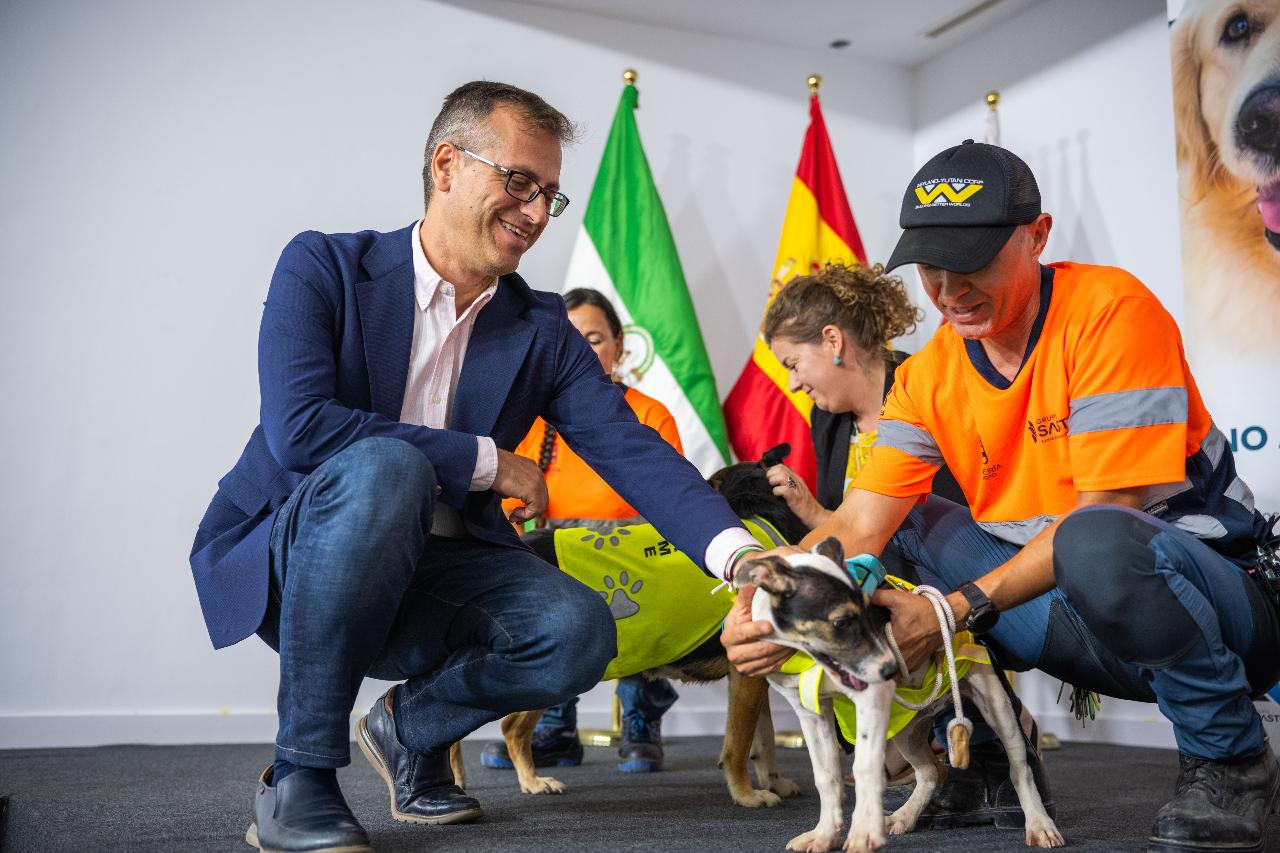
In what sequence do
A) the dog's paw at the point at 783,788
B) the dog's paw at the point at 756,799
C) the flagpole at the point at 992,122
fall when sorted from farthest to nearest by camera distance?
the flagpole at the point at 992,122, the dog's paw at the point at 783,788, the dog's paw at the point at 756,799

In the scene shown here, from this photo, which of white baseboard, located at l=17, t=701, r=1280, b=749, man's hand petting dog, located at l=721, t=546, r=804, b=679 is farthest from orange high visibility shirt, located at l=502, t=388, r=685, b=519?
man's hand petting dog, located at l=721, t=546, r=804, b=679

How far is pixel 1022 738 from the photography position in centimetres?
185

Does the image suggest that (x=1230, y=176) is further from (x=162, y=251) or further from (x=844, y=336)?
(x=162, y=251)

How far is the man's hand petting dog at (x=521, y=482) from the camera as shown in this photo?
1.92 m

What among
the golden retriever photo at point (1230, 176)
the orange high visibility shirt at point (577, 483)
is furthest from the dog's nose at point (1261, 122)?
the orange high visibility shirt at point (577, 483)

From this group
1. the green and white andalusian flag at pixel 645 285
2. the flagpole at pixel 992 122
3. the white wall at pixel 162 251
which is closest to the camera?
the white wall at pixel 162 251

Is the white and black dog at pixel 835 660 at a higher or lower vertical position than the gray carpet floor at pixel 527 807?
higher

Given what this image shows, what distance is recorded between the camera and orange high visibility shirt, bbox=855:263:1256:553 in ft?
5.76

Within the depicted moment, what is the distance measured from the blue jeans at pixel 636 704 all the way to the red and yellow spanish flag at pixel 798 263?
1156mm

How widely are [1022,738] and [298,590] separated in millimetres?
1217

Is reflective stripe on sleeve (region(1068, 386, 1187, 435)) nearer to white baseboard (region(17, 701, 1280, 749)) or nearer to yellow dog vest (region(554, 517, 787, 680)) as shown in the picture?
yellow dog vest (region(554, 517, 787, 680))

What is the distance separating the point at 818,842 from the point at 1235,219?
8.65 ft

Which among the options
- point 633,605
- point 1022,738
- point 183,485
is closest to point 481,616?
point 633,605

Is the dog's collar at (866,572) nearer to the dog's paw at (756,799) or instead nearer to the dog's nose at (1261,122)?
the dog's paw at (756,799)
